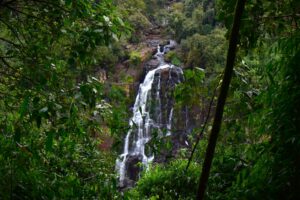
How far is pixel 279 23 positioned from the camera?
1.89m

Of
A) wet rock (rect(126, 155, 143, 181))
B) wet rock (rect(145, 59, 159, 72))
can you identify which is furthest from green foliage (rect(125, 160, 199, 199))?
wet rock (rect(145, 59, 159, 72))

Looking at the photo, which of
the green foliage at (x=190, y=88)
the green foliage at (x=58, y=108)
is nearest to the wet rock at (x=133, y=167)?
the green foliage at (x=58, y=108)

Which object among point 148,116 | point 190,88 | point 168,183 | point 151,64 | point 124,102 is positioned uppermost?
point 190,88

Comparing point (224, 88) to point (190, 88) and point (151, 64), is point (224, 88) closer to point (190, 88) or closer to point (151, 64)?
point (190, 88)

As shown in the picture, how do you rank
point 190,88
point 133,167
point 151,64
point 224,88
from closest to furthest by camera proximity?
point 224,88 → point 190,88 → point 133,167 → point 151,64

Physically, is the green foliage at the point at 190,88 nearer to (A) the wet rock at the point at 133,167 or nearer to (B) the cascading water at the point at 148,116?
(B) the cascading water at the point at 148,116

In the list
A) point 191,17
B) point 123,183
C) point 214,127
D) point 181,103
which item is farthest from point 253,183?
point 191,17

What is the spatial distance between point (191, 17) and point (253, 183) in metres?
28.0

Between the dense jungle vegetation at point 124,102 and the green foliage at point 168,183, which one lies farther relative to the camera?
the green foliage at point 168,183

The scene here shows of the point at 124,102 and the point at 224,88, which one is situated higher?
the point at 224,88

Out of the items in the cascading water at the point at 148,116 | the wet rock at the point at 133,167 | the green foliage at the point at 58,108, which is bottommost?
the wet rock at the point at 133,167

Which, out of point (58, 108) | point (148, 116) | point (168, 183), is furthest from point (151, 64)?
point (58, 108)

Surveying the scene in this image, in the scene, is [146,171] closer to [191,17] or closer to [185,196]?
[185,196]

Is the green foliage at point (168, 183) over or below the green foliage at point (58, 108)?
below
